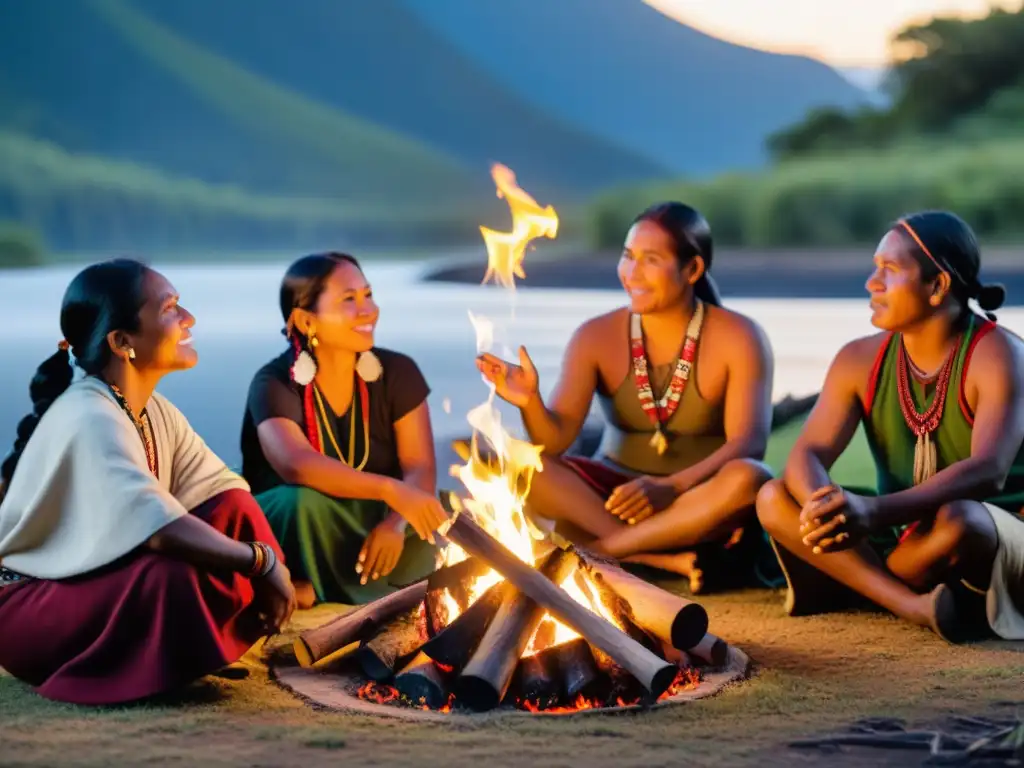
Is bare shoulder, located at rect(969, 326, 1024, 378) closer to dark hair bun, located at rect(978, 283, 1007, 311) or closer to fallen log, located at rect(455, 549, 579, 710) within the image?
dark hair bun, located at rect(978, 283, 1007, 311)

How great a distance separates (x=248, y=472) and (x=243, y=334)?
35.3 feet

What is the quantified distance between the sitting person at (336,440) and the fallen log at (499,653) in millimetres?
1007

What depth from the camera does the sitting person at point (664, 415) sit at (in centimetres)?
505

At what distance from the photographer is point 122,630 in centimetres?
363

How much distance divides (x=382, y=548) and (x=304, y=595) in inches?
11.4

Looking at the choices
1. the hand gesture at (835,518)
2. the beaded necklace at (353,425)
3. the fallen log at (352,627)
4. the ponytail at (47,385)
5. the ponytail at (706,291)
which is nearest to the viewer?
the ponytail at (47,385)

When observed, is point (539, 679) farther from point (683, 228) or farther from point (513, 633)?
point (683, 228)

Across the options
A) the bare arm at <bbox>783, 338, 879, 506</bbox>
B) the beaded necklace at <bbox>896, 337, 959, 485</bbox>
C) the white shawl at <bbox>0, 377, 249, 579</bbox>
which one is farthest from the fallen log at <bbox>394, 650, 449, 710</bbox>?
the beaded necklace at <bbox>896, 337, 959, 485</bbox>

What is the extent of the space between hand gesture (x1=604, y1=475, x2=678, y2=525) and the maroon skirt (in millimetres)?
1633

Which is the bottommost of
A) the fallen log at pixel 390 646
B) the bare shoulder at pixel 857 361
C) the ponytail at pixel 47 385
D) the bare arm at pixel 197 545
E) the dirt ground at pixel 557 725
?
the dirt ground at pixel 557 725

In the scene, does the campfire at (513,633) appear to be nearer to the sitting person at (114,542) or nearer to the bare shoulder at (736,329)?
the sitting person at (114,542)

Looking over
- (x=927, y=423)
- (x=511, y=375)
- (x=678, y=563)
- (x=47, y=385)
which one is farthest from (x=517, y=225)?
(x=47, y=385)

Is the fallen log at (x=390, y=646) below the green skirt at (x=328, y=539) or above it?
below

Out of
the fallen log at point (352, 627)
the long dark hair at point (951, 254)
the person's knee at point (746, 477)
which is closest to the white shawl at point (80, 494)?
the fallen log at point (352, 627)
